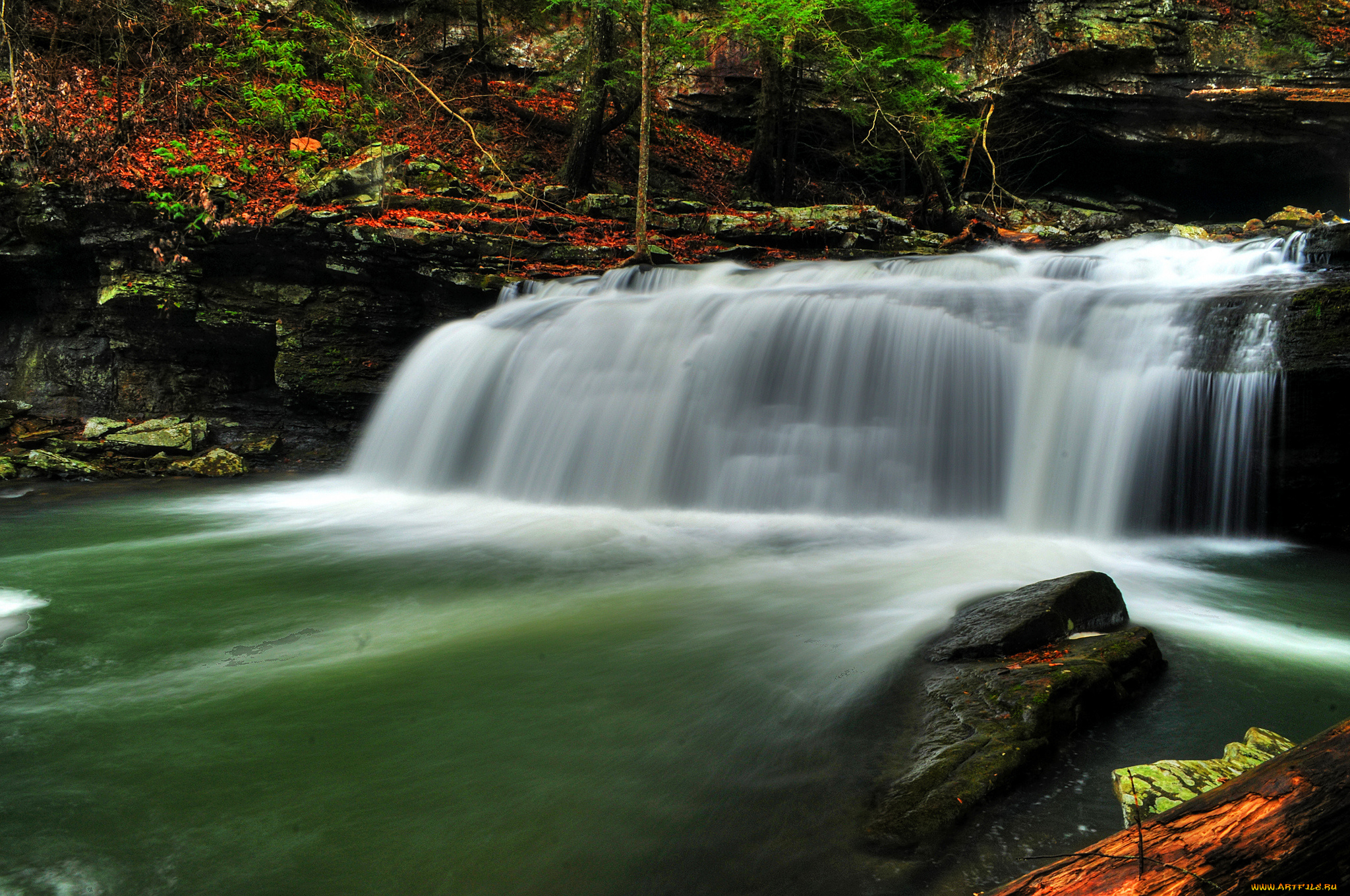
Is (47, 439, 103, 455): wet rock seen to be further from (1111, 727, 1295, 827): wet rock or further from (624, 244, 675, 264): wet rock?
(1111, 727, 1295, 827): wet rock

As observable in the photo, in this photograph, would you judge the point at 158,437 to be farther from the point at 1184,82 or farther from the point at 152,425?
the point at 1184,82

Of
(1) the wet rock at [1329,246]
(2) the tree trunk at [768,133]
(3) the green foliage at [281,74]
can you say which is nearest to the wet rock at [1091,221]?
(2) the tree trunk at [768,133]

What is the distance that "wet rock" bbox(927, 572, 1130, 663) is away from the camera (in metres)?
3.12

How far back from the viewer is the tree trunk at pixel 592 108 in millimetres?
12695

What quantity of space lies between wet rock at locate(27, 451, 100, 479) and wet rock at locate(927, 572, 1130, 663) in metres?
9.74

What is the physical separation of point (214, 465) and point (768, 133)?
1141 cm

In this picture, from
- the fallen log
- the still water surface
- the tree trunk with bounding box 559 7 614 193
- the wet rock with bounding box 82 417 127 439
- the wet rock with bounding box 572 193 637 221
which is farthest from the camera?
the tree trunk with bounding box 559 7 614 193

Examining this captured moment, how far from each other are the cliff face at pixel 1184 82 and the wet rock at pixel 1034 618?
599 inches

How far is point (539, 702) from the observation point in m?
3.12

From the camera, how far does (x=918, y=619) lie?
3.91 m

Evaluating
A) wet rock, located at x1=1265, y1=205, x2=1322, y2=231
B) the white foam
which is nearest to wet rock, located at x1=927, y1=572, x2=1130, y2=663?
the white foam

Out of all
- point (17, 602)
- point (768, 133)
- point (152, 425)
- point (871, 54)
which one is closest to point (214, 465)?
point (152, 425)

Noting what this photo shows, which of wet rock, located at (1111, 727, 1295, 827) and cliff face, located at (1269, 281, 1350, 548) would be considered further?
cliff face, located at (1269, 281, 1350, 548)

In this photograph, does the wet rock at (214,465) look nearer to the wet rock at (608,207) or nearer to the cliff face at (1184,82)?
the wet rock at (608,207)
